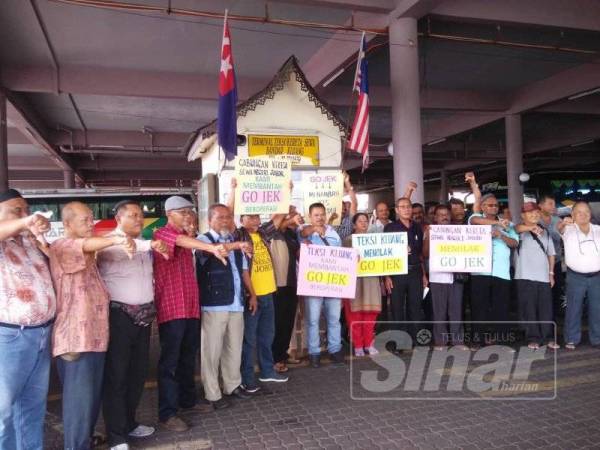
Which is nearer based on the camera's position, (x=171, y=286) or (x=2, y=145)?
(x=171, y=286)

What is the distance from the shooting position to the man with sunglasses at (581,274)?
6.31m

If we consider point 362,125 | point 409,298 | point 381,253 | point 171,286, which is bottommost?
point 409,298

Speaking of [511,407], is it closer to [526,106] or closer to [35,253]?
[35,253]

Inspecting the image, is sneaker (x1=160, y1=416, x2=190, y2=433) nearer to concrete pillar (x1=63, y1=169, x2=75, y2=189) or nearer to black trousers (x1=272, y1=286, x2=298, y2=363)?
black trousers (x1=272, y1=286, x2=298, y2=363)

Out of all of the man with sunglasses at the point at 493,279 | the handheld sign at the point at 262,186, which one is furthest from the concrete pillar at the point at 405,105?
the handheld sign at the point at 262,186

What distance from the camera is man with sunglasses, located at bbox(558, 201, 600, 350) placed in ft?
20.7

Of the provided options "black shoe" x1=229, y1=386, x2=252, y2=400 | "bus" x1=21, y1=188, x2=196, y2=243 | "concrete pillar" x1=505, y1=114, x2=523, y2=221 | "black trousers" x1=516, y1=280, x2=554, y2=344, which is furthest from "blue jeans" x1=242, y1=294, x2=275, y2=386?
"concrete pillar" x1=505, y1=114, x2=523, y2=221

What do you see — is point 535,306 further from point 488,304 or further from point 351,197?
point 351,197

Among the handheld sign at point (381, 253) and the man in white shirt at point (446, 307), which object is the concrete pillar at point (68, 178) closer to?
the handheld sign at point (381, 253)

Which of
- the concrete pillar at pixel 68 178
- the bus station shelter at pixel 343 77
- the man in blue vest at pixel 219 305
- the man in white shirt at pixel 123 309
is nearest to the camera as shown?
the man in white shirt at pixel 123 309

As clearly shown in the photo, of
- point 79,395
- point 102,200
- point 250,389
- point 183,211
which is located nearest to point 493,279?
point 250,389

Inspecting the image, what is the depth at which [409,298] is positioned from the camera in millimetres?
6246

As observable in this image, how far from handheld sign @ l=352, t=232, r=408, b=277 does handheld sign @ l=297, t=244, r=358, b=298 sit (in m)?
0.25

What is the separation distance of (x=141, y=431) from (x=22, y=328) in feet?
4.78
